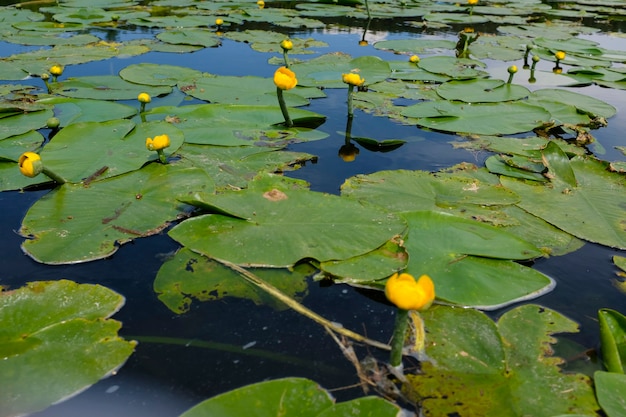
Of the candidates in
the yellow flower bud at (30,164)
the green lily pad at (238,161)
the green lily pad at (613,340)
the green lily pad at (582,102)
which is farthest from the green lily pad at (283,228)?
the green lily pad at (582,102)

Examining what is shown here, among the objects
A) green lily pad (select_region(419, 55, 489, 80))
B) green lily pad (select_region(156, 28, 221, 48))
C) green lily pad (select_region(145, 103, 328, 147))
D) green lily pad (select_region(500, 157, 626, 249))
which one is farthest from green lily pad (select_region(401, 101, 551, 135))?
green lily pad (select_region(156, 28, 221, 48))

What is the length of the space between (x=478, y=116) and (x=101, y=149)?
2936 mm

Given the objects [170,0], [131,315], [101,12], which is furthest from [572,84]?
[170,0]

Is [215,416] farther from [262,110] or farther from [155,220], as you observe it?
[262,110]

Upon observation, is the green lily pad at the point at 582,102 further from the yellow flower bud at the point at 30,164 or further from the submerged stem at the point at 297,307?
the yellow flower bud at the point at 30,164

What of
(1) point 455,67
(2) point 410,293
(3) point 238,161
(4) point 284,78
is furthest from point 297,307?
(1) point 455,67

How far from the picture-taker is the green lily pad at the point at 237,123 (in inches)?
130

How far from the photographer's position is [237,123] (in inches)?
139

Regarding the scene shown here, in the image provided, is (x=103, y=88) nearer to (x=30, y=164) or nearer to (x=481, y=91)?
(x=30, y=164)

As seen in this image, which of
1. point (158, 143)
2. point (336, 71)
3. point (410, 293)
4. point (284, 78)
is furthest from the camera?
point (336, 71)

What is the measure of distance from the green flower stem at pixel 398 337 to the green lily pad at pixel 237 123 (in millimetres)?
2010

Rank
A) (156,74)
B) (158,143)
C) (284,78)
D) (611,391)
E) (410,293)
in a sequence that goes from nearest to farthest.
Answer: (410,293) → (611,391) → (158,143) → (284,78) → (156,74)

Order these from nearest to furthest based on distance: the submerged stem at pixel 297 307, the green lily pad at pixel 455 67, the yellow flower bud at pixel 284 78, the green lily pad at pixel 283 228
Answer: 1. the submerged stem at pixel 297 307
2. the green lily pad at pixel 283 228
3. the yellow flower bud at pixel 284 78
4. the green lily pad at pixel 455 67

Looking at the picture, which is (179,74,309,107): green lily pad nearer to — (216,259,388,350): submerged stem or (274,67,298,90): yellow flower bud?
(274,67,298,90): yellow flower bud
